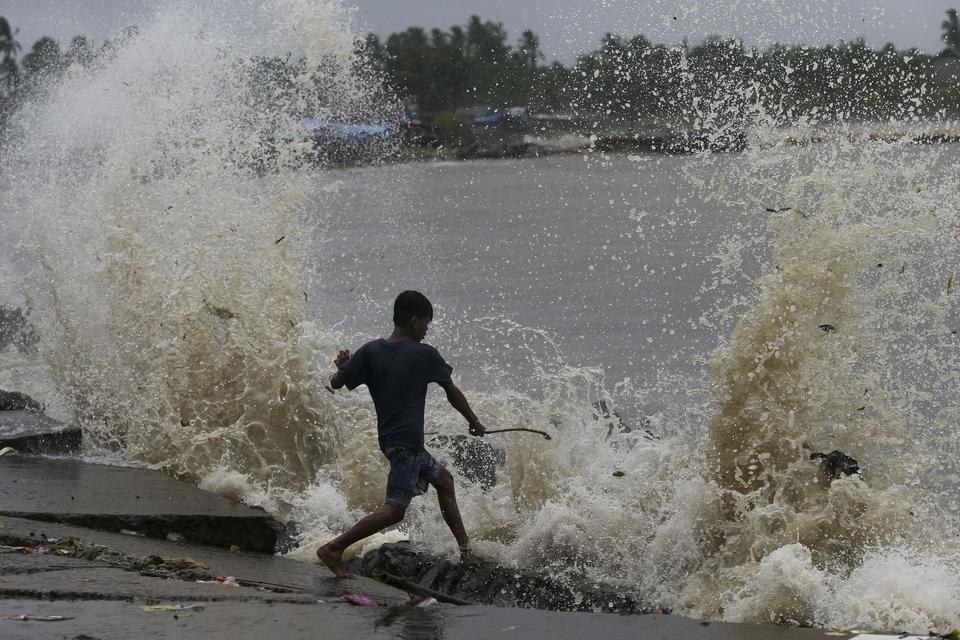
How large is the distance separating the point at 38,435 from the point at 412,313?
3.71 meters

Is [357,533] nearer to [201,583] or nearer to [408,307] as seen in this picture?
[201,583]

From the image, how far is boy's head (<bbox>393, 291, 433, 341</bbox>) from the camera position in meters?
5.96

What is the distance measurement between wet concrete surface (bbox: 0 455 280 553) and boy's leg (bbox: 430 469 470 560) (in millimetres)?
1003

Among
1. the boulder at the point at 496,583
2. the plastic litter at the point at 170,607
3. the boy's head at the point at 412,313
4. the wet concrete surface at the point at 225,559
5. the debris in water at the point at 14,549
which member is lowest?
the boulder at the point at 496,583

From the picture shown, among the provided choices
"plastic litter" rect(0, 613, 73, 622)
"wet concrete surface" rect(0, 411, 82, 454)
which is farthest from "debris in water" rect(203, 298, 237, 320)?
"plastic litter" rect(0, 613, 73, 622)

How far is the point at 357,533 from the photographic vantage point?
6.09 metres

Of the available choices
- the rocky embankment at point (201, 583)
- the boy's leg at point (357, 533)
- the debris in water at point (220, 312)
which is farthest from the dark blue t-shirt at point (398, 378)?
the debris in water at point (220, 312)

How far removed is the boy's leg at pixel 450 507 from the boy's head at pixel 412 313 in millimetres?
745

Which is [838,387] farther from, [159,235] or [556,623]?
[159,235]

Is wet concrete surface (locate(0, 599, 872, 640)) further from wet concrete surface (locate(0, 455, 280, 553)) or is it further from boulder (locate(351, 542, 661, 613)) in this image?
wet concrete surface (locate(0, 455, 280, 553))

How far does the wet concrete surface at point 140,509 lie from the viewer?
6566 millimetres

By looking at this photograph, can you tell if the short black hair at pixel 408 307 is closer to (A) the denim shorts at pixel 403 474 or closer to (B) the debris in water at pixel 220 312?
(A) the denim shorts at pixel 403 474

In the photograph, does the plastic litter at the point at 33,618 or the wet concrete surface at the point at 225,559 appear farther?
the wet concrete surface at the point at 225,559

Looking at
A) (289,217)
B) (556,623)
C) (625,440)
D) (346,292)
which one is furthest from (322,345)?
(346,292)
